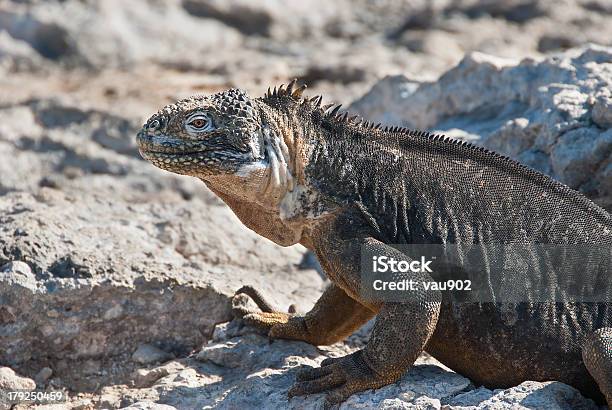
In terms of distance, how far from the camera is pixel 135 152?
36.2 ft

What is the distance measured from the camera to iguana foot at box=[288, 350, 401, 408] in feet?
19.7

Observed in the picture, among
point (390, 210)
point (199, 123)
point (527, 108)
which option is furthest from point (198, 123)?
point (527, 108)

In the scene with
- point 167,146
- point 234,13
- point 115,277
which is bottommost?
point 115,277

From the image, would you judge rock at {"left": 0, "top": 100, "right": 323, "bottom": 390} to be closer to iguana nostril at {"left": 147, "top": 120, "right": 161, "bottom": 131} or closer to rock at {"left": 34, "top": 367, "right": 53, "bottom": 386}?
rock at {"left": 34, "top": 367, "right": 53, "bottom": 386}

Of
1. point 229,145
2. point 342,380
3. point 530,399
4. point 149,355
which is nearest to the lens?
point 530,399

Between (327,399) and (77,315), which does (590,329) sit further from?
(77,315)

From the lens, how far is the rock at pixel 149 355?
7.29 metres

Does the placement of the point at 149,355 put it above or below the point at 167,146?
below

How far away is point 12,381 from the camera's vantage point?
7031mm

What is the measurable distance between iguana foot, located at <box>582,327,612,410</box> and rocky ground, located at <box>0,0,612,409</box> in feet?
0.60

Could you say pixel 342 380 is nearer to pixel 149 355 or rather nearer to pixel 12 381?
pixel 149 355

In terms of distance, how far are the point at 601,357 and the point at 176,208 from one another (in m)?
4.25

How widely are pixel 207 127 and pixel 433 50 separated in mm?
7939

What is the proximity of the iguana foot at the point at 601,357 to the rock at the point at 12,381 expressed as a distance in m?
3.50
